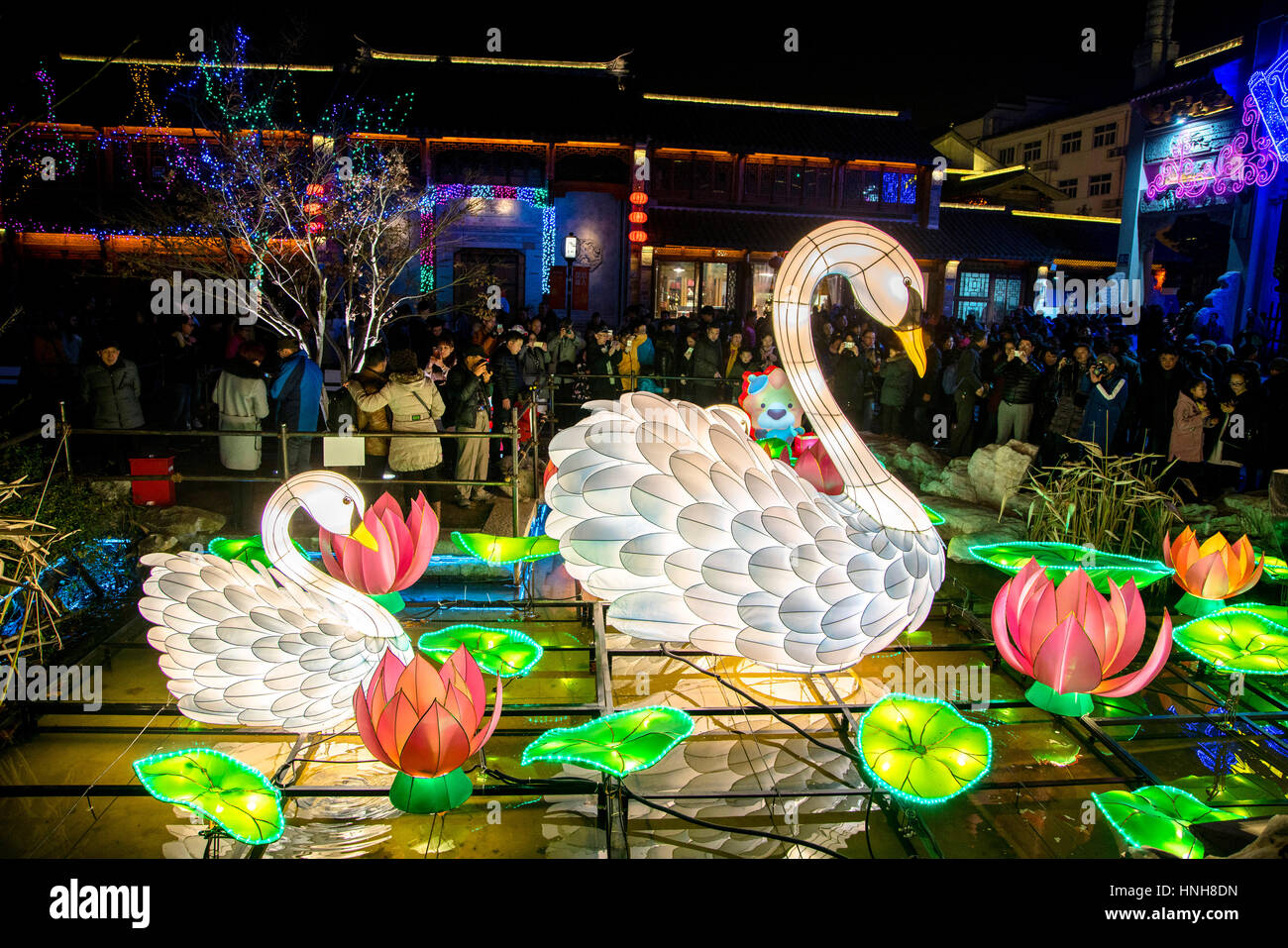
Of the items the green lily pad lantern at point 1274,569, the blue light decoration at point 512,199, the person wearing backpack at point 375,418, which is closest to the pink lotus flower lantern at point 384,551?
the person wearing backpack at point 375,418

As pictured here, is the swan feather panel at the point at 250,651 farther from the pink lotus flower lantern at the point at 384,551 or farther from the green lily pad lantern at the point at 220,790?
the pink lotus flower lantern at the point at 384,551

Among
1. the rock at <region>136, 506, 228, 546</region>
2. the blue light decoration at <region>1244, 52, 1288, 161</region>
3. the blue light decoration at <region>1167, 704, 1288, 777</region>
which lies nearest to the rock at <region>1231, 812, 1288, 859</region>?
the blue light decoration at <region>1167, 704, 1288, 777</region>

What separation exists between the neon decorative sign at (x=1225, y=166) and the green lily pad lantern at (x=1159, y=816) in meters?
14.7

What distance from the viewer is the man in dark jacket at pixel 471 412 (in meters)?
6.35

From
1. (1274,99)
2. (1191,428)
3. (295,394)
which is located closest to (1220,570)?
(1191,428)

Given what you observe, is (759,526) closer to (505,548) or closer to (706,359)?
(505,548)

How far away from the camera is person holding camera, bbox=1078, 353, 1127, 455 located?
256 inches

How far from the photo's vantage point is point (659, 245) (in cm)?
1780

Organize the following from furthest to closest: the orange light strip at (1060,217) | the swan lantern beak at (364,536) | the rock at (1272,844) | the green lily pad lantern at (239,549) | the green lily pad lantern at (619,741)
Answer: the orange light strip at (1060,217) < the green lily pad lantern at (239,549) < the swan lantern beak at (364,536) < the green lily pad lantern at (619,741) < the rock at (1272,844)

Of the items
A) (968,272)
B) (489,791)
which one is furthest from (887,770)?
(968,272)

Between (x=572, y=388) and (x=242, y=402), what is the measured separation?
5.18 meters

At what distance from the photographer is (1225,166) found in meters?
14.8

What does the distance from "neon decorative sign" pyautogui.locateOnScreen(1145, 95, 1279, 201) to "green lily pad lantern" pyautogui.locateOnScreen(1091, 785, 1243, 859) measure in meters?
14.7

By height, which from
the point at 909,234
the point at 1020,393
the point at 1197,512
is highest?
Result: the point at 909,234
